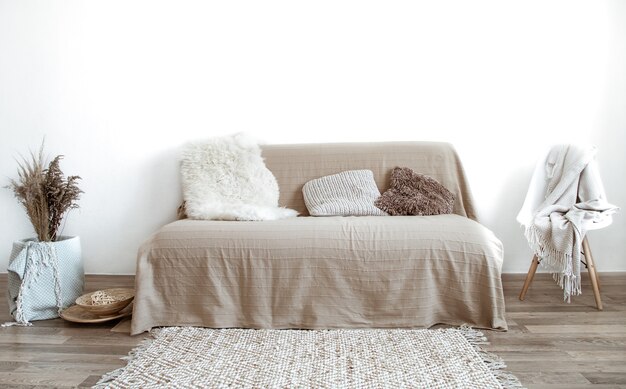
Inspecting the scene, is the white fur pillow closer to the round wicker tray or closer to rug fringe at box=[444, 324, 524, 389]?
the round wicker tray

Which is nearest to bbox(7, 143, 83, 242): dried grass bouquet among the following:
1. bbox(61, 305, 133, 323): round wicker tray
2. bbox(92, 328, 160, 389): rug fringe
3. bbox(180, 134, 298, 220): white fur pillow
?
bbox(61, 305, 133, 323): round wicker tray

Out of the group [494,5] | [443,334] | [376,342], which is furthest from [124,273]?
[494,5]

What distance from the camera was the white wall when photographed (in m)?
2.89

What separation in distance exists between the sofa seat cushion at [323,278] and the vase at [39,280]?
1.93ft

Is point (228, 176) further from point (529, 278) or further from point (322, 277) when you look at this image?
point (529, 278)

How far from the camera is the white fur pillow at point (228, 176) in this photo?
8.54 feet

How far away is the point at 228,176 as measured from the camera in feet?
8.80

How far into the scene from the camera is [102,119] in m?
3.04

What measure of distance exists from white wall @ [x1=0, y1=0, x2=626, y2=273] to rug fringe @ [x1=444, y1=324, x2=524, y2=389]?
115 cm

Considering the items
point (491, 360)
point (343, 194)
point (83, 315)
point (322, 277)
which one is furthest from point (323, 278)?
point (83, 315)

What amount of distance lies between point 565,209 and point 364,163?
3.83ft

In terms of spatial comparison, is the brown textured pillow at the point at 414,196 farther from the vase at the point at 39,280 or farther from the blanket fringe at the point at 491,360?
the vase at the point at 39,280

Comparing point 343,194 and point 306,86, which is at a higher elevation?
point 306,86

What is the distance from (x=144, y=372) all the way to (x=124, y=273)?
1.55 meters
